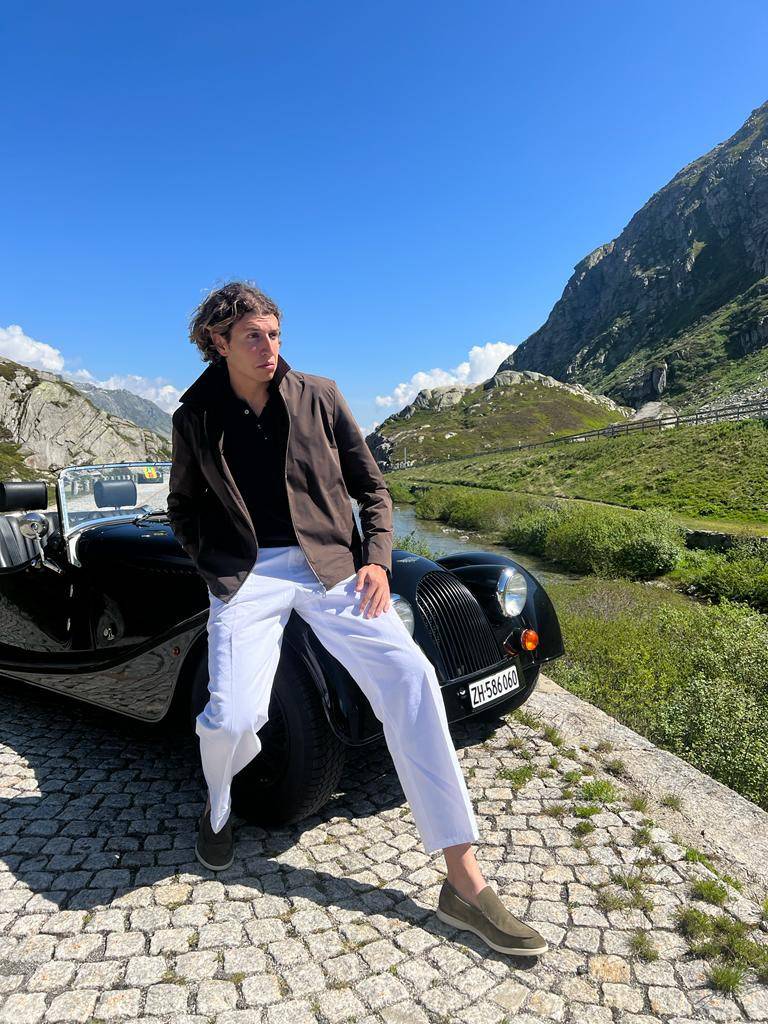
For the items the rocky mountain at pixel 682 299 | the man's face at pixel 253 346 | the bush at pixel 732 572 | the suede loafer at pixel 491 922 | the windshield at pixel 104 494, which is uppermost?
the rocky mountain at pixel 682 299

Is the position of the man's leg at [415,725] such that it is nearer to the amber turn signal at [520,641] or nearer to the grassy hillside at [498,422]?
the amber turn signal at [520,641]

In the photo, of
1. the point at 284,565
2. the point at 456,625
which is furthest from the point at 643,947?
the point at 284,565

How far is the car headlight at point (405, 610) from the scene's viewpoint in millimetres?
3153

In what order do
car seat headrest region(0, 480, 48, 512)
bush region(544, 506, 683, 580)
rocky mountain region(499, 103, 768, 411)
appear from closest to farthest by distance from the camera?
car seat headrest region(0, 480, 48, 512)
bush region(544, 506, 683, 580)
rocky mountain region(499, 103, 768, 411)

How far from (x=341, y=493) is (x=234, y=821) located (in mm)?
1781

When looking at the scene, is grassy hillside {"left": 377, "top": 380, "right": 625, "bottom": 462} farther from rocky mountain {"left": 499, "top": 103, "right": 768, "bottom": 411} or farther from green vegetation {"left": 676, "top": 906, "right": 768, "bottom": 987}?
green vegetation {"left": 676, "top": 906, "right": 768, "bottom": 987}

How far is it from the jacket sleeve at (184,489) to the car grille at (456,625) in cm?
124

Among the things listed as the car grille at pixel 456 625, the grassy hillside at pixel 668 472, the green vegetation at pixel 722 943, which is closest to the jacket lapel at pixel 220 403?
the car grille at pixel 456 625

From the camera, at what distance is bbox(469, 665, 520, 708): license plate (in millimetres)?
3160

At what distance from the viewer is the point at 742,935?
2162 mm

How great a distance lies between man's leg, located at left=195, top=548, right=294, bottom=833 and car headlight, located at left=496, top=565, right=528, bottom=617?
63.4 inches

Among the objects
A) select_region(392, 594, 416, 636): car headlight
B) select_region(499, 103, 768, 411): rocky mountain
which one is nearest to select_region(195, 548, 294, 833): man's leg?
select_region(392, 594, 416, 636): car headlight

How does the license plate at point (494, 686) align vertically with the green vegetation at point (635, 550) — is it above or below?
above

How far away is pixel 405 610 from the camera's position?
3.18m
